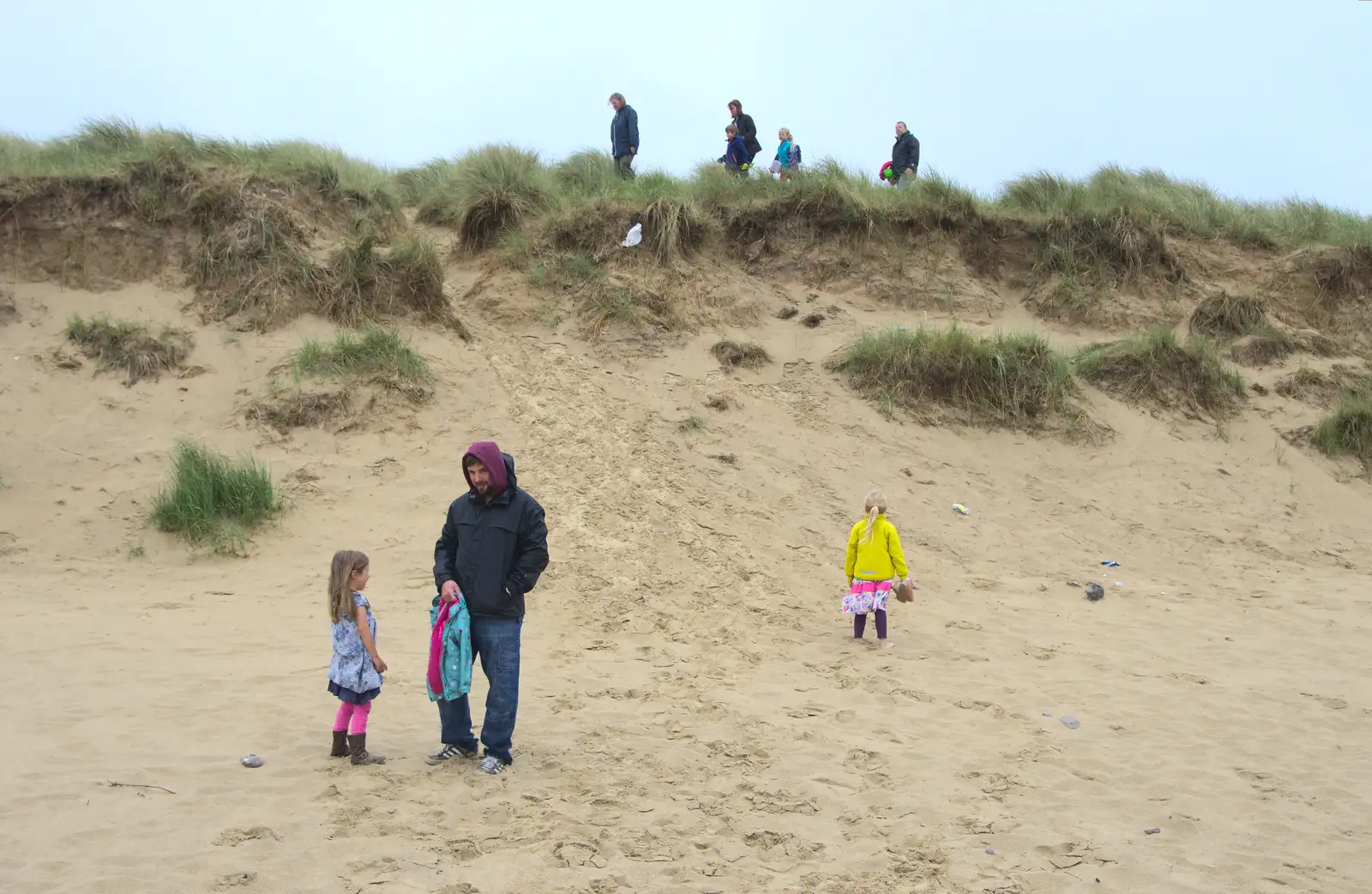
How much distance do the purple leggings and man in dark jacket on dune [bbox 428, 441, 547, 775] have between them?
3.47 m

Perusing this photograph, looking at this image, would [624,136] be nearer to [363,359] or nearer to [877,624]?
[363,359]

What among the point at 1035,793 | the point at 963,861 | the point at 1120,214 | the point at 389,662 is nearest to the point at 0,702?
the point at 389,662

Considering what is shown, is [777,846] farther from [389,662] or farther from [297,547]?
[297,547]

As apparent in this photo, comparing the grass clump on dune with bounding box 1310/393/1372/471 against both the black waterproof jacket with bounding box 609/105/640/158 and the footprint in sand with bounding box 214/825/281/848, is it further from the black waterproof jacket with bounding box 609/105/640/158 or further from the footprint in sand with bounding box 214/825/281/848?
the footprint in sand with bounding box 214/825/281/848

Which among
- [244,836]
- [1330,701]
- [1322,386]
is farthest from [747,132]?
[244,836]

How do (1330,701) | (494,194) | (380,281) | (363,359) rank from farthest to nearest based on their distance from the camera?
(494,194)
(380,281)
(363,359)
(1330,701)

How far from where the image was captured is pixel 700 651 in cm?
783

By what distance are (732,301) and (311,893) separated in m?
9.65

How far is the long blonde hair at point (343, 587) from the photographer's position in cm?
532

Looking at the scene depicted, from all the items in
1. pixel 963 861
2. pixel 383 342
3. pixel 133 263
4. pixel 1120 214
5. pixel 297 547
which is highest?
pixel 1120 214

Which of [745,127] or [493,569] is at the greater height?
[745,127]

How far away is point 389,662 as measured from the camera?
7117 millimetres

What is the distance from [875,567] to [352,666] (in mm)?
4090

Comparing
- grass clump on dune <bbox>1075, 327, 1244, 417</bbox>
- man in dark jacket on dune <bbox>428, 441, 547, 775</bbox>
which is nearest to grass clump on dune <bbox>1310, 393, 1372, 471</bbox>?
grass clump on dune <bbox>1075, 327, 1244, 417</bbox>
